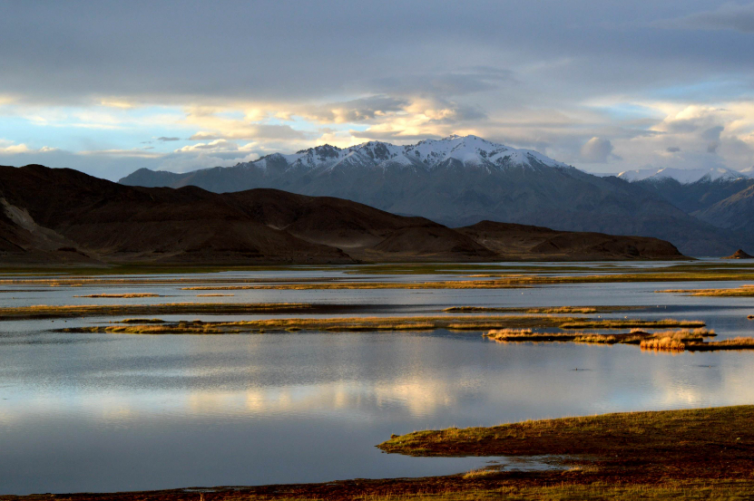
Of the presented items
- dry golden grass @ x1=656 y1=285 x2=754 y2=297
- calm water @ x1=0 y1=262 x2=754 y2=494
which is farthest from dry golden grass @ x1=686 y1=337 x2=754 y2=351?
dry golden grass @ x1=656 y1=285 x2=754 y2=297

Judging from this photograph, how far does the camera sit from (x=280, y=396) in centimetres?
3225

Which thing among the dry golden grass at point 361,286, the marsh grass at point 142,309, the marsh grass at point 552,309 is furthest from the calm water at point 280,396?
the dry golden grass at point 361,286

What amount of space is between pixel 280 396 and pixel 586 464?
14448 millimetres

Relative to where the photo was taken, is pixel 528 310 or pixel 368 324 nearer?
pixel 368 324

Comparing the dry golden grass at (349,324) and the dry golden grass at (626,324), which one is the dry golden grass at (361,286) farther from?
the dry golden grass at (626,324)

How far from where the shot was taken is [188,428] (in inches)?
1055

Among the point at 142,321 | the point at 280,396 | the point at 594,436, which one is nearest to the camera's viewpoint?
the point at 594,436

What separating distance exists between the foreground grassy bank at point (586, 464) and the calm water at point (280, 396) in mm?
1215

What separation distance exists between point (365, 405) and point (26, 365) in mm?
20871

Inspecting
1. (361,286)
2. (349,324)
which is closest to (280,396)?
(349,324)

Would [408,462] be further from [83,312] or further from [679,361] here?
[83,312]

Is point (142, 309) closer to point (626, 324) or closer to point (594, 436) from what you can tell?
point (626, 324)

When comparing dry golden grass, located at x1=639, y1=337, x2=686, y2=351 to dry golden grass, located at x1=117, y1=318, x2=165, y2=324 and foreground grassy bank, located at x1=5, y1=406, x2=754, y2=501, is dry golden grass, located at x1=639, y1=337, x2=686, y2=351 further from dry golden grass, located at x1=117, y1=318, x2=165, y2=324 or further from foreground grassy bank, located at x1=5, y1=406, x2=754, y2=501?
dry golden grass, located at x1=117, y1=318, x2=165, y2=324

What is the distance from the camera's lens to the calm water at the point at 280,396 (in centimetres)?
2216
